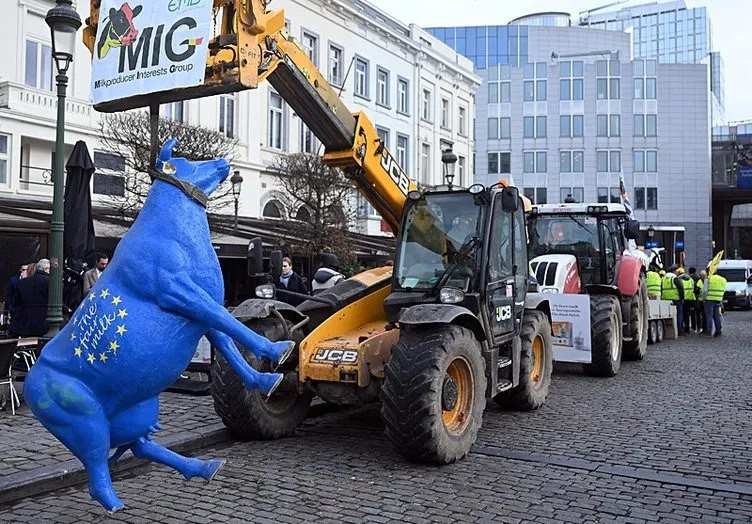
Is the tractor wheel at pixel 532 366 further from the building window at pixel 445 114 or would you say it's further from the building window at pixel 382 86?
the building window at pixel 445 114

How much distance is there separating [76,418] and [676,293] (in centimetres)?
1902

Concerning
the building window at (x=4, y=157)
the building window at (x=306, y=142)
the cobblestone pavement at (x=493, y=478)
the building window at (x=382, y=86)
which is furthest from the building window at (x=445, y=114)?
the cobblestone pavement at (x=493, y=478)

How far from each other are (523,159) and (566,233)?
4885cm

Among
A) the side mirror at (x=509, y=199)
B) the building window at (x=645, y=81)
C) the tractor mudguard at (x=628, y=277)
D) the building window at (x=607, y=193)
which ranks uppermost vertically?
the building window at (x=645, y=81)

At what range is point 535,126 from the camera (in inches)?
2383

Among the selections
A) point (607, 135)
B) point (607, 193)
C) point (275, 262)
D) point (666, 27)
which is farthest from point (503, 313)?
point (666, 27)

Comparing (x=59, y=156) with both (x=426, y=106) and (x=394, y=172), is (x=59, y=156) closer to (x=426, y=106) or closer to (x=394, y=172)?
(x=394, y=172)

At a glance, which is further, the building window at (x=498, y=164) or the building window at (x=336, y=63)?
the building window at (x=498, y=164)

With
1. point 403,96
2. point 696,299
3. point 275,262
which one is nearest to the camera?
point 275,262

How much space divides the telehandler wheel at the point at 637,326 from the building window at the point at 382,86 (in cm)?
2174

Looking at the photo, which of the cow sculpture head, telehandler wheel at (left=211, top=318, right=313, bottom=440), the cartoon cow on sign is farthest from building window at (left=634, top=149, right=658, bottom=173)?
the cow sculpture head

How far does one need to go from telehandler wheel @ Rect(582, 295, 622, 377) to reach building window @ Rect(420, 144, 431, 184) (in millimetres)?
26420

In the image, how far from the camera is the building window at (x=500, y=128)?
61.4 meters

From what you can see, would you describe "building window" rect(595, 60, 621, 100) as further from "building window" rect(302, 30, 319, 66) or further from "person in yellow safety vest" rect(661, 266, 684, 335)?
"person in yellow safety vest" rect(661, 266, 684, 335)
